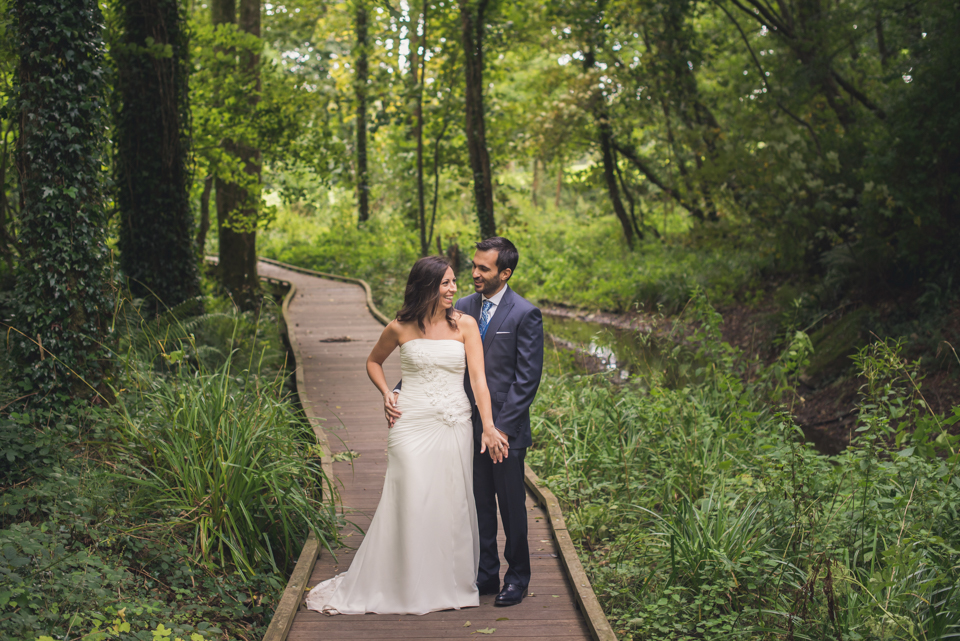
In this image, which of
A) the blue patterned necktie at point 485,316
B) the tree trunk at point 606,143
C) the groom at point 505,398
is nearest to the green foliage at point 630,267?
the tree trunk at point 606,143

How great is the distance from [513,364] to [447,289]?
617mm

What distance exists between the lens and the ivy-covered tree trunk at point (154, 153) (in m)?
9.98

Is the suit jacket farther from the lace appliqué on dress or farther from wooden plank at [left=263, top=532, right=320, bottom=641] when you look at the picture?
wooden plank at [left=263, top=532, right=320, bottom=641]

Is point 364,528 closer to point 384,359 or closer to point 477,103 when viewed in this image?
point 384,359

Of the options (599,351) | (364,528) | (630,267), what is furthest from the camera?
(630,267)

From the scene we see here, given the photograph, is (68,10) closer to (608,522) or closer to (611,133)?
(608,522)

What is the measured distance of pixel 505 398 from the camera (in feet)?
14.3

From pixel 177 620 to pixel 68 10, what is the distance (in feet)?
18.0

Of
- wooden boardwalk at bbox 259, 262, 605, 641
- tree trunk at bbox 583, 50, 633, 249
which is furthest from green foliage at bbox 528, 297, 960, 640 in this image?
tree trunk at bbox 583, 50, 633, 249

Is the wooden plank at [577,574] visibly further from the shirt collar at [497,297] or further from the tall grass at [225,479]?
the shirt collar at [497,297]

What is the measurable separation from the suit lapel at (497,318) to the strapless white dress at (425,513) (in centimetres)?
17

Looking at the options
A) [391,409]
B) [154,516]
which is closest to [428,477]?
[391,409]

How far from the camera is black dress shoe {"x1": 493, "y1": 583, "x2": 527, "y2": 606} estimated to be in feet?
14.3

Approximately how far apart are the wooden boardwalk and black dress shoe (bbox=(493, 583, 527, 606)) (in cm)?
4
